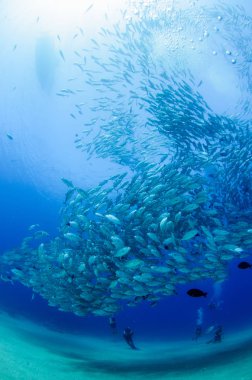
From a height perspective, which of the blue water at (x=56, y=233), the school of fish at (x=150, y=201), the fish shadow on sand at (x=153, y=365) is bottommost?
the fish shadow on sand at (x=153, y=365)

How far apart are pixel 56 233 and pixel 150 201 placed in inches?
1361

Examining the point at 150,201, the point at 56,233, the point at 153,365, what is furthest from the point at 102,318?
the point at 150,201

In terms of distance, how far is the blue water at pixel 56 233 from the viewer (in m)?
21.3

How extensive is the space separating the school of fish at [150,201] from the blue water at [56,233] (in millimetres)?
2580

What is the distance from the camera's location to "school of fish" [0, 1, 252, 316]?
324 inches

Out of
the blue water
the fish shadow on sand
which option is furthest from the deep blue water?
the fish shadow on sand

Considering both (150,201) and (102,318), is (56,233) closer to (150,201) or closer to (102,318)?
(102,318)

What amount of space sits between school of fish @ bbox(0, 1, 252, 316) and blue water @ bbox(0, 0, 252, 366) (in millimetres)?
2580

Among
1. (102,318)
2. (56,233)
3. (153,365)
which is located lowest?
(153,365)

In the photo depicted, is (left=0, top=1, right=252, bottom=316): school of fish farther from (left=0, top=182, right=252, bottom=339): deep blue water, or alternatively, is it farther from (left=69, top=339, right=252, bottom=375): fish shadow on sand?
(left=0, top=182, right=252, bottom=339): deep blue water

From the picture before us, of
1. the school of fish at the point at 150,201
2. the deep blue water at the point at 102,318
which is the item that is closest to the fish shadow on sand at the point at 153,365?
the school of fish at the point at 150,201

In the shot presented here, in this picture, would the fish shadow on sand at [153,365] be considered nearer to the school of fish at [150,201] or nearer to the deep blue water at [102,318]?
the school of fish at [150,201]

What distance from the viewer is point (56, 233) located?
134 ft

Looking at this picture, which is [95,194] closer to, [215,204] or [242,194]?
[215,204]
